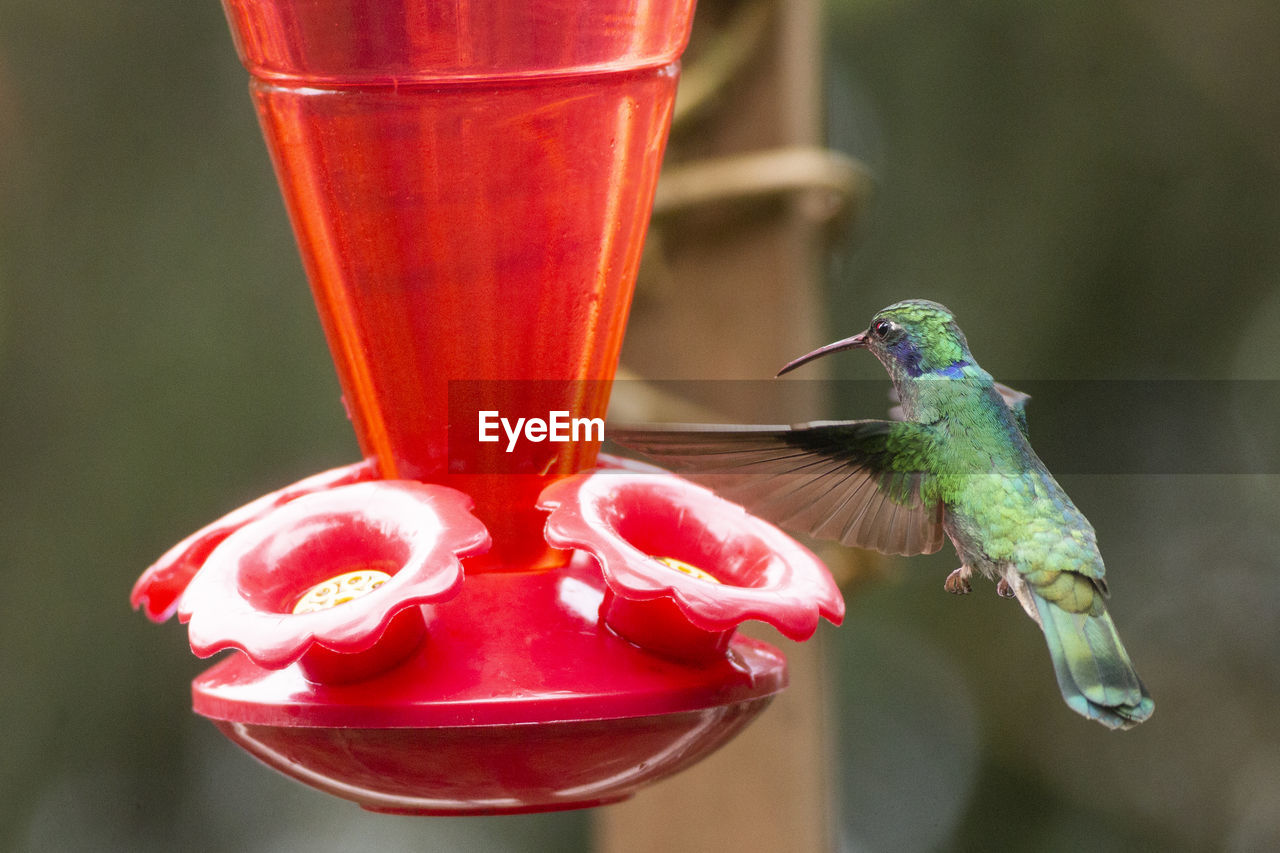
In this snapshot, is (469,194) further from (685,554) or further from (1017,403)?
(1017,403)

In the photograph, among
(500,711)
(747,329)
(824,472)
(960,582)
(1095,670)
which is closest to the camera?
(500,711)

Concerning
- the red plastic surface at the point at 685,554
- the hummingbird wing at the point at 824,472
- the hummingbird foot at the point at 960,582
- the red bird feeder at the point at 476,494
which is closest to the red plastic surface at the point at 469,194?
the red bird feeder at the point at 476,494

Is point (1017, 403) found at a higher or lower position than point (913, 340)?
lower

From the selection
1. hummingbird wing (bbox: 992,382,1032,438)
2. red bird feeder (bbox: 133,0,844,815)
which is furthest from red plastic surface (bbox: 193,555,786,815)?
hummingbird wing (bbox: 992,382,1032,438)

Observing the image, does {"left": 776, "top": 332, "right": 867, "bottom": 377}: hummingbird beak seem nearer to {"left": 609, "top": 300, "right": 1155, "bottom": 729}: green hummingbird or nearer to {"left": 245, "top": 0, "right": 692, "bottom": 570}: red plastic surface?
{"left": 609, "top": 300, "right": 1155, "bottom": 729}: green hummingbird

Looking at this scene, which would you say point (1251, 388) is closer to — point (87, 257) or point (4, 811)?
point (87, 257)

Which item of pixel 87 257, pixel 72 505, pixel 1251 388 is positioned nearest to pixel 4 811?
pixel 72 505

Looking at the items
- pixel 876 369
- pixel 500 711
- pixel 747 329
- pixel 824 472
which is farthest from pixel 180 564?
pixel 876 369
